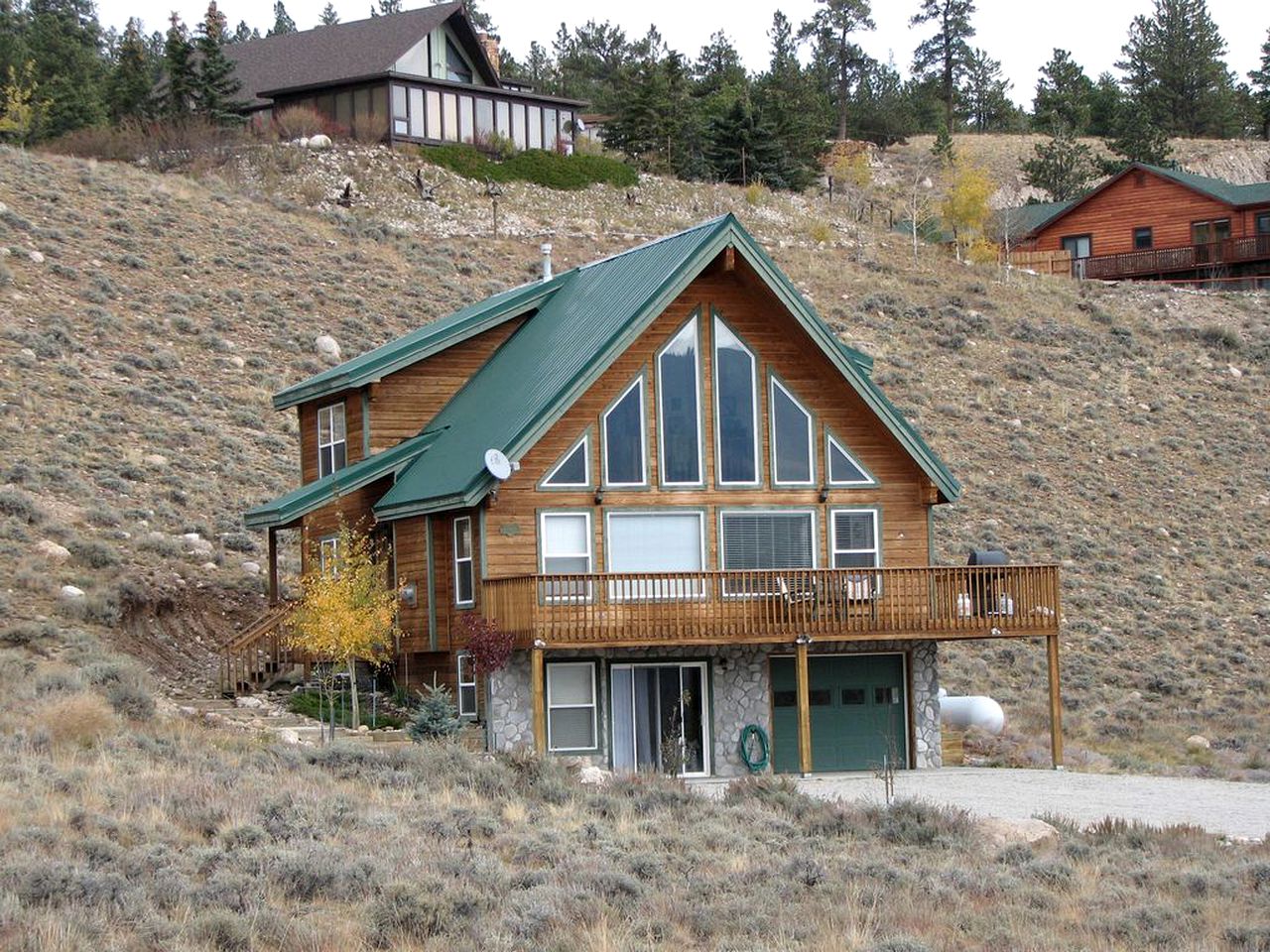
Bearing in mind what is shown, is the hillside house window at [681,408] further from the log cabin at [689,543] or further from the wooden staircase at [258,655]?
the wooden staircase at [258,655]

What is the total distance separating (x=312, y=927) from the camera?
612 inches

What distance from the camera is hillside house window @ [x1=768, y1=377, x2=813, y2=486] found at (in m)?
32.0

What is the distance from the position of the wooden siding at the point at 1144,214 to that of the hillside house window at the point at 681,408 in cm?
5196

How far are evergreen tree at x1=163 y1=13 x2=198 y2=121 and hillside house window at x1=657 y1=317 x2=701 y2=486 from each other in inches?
1807

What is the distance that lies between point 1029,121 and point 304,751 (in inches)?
4325

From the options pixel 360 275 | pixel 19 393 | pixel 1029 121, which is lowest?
pixel 19 393

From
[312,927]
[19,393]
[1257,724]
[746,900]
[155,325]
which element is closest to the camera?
[312,927]

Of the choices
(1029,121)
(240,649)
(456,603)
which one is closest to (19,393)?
(240,649)

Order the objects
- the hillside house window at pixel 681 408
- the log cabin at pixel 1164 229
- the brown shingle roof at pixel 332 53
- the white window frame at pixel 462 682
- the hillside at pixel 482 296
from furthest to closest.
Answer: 1. the log cabin at pixel 1164 229
2. the brown shingle roof at pixel 332 53
3. the hillside at pixel 482 296
4. the hillside house window at pixel 681 408
5. the white window frame at pixel 462 682

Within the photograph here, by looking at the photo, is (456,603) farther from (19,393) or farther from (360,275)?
(360,275)

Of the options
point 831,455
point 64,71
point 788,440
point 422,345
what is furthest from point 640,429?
point 64,71

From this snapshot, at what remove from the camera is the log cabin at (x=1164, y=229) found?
77875 mm

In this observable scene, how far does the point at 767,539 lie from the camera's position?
31766mm

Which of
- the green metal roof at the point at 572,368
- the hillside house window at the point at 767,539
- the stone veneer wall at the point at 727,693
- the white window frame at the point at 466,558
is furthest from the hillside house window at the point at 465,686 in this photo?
the hillside house window at the point at 767,539
